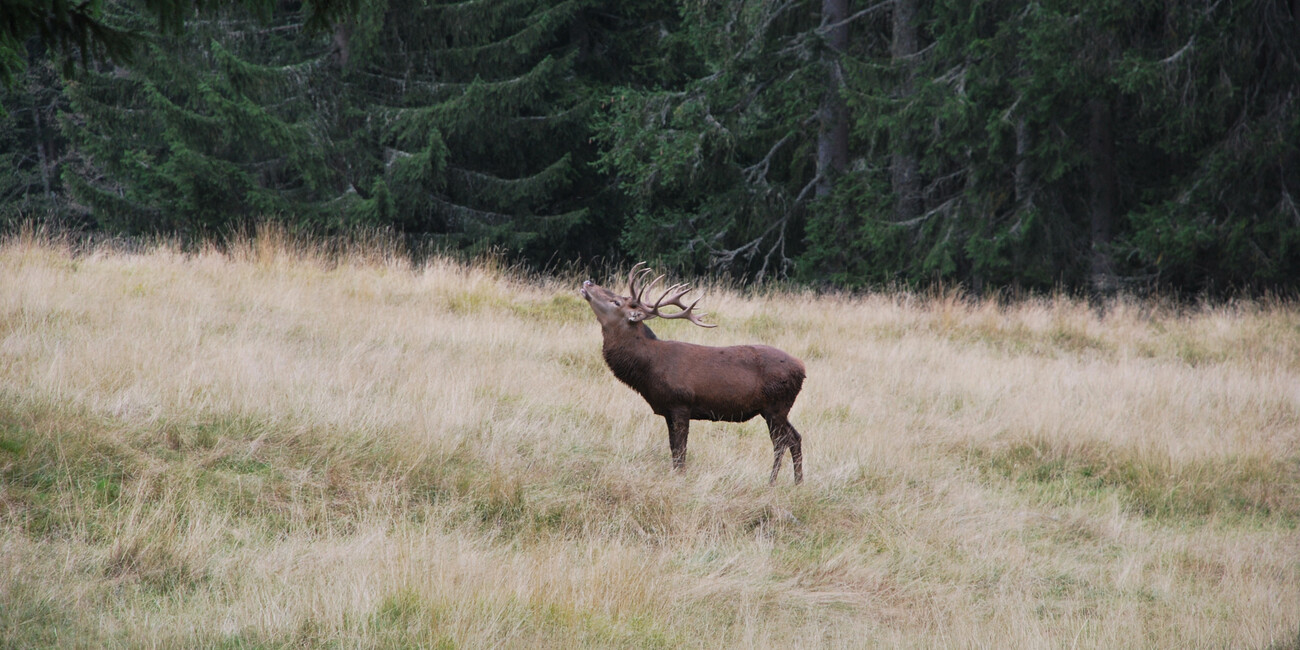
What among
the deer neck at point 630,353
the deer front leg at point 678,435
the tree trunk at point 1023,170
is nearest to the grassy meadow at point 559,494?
the deer front leg at point 678,435

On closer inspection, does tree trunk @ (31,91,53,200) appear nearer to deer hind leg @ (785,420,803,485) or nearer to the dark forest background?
the dark forest background

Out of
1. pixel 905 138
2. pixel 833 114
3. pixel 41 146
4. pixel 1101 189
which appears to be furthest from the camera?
pixel 41 146

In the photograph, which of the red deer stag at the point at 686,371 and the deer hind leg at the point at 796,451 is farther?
the deer hind leg at the point at 796,451

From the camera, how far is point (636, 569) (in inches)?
185

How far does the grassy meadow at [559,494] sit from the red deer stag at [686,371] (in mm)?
498

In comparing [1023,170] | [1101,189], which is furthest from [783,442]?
[1101,189]

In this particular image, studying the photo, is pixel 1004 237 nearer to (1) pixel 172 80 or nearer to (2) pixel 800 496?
(2) pixel 800 496

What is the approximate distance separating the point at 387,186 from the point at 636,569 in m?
17.8

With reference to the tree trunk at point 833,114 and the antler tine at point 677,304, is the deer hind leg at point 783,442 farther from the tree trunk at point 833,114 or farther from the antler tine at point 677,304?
the tree trunk at point 833,114

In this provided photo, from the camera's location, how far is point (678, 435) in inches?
237

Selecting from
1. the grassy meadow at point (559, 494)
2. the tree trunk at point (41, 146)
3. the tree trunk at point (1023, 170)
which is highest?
the tree trunk at point (1023, 170)

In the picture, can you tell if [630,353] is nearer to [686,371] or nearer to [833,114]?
[686,371]

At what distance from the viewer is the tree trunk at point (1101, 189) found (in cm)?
1762

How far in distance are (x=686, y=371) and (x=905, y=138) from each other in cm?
1430
